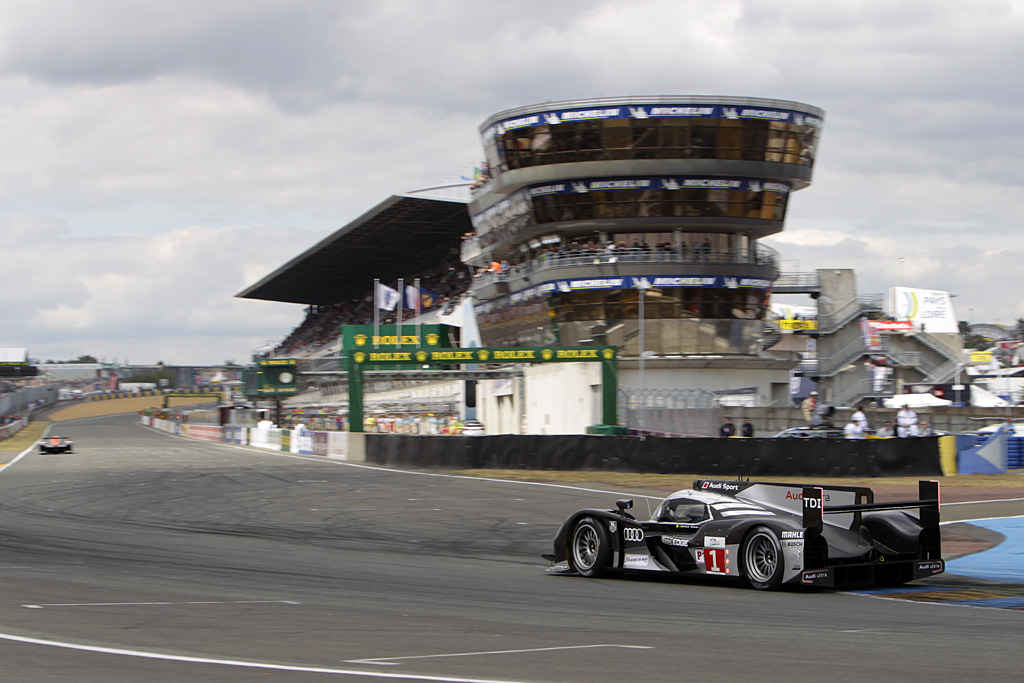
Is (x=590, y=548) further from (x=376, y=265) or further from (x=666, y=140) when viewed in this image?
(x=376, y=265)

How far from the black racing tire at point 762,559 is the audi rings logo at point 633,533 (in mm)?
1242

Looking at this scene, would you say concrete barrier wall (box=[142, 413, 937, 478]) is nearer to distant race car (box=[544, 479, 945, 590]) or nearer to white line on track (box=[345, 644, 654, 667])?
distant race car (box=[544, 479, 945, 590])

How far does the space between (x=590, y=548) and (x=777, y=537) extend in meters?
2.37

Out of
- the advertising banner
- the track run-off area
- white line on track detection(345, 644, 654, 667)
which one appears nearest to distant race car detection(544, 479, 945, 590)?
the track run-off area

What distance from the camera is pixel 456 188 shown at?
76875mm

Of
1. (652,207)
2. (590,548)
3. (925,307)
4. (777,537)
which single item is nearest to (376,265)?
(925,307)

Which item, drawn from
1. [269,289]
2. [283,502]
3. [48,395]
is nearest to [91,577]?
[283,502]

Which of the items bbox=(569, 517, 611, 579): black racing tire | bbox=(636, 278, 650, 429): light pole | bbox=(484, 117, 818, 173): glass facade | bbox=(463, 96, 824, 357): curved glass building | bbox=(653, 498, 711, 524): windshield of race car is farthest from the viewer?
bbox=(463, 96, 824, 357): curved glass building

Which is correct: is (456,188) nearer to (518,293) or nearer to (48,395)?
(518,293)

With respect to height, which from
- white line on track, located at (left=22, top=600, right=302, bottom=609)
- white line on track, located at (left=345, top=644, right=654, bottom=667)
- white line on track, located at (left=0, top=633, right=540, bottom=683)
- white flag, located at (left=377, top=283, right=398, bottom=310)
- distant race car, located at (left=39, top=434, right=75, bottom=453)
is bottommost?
distant race car, located at (left=39, top=434, right=75, bottom=453)

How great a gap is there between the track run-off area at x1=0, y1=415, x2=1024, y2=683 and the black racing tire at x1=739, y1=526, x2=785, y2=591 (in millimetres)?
152

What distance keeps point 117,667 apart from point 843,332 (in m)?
63.9

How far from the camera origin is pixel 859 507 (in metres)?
9.95

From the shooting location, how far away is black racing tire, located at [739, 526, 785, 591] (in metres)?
9.90
